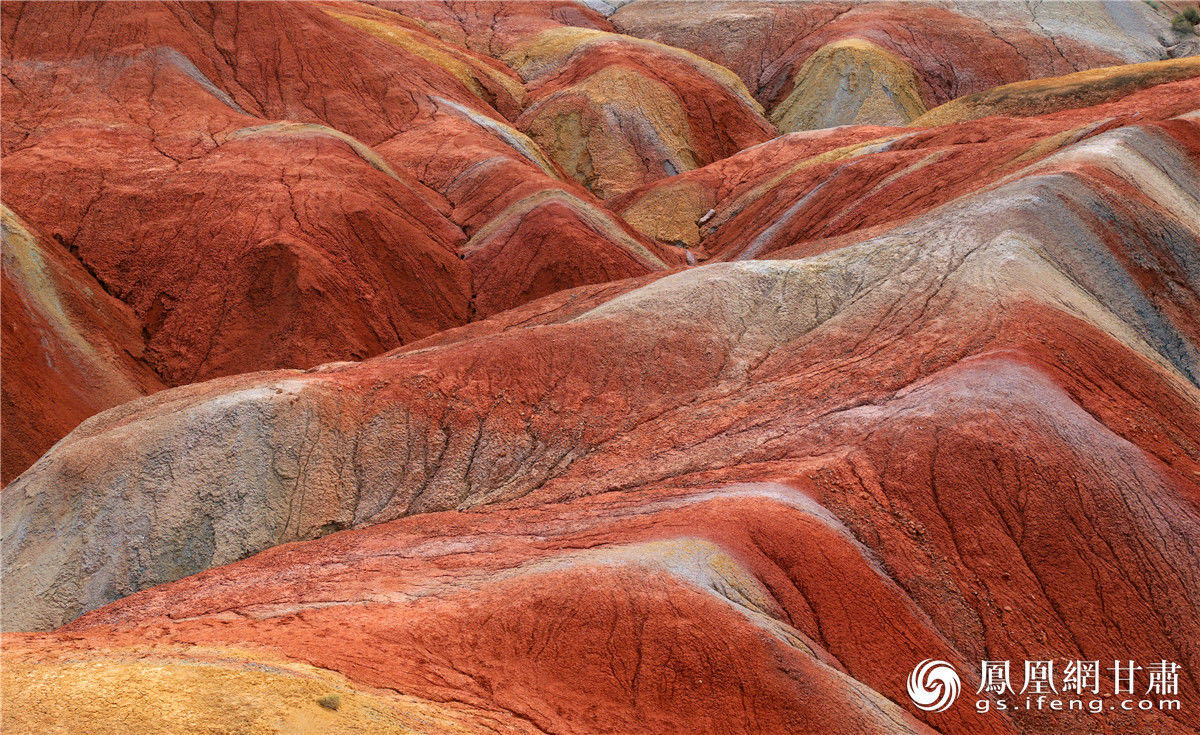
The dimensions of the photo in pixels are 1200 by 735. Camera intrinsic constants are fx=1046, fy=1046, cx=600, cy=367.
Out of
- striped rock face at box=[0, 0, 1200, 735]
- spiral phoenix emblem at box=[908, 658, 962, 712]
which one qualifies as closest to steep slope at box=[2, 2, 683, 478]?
striped rock face at box=[0, 0, 1200, 735]

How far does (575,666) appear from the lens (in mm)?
12352

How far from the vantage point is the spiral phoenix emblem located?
45.0 feet

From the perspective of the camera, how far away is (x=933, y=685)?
13.9 meters

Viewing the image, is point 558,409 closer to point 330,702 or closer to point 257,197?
point 330,702

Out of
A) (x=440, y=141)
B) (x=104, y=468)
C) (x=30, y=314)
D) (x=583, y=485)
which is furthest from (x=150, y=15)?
(x=583, y=485)

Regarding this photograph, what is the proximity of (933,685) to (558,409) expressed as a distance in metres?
9.53

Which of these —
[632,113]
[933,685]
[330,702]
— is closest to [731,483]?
[933,685]

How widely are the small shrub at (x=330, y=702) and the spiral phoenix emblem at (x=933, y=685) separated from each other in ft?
25.4

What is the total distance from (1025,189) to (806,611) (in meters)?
14.5

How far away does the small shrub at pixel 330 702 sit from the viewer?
948 centimetres

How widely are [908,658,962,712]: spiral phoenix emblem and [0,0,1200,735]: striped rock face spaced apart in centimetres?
15

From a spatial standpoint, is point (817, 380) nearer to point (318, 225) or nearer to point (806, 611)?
point (806, 611)

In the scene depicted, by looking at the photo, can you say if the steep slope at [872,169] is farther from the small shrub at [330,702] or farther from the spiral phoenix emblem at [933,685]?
the small shrub at [330,702]

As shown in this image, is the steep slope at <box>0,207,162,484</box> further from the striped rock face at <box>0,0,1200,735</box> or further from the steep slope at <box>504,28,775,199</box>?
the steep slope at <box>504,28,775,199</box>
